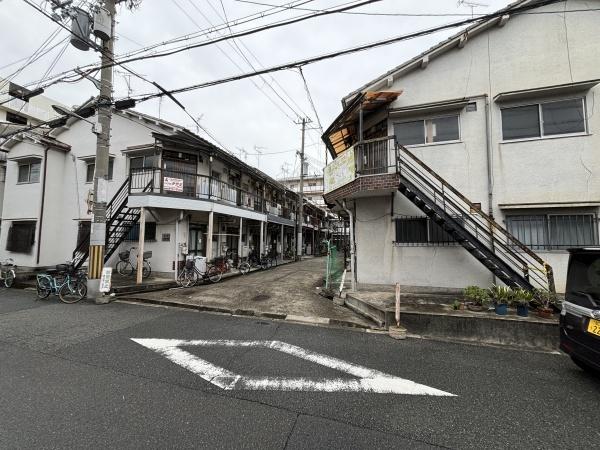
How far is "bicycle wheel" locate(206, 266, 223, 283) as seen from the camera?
11.8 m

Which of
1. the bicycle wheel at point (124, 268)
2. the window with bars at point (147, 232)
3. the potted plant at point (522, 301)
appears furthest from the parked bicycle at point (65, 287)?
the potted plant at point (522, 301)

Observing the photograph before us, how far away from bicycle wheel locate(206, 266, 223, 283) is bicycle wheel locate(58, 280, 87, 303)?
435 cm

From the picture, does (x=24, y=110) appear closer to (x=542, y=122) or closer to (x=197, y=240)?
(x=197, y=240)

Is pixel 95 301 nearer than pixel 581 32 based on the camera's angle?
No

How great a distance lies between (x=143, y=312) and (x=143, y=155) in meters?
8.89

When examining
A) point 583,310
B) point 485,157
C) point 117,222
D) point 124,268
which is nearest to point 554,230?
point 485,157

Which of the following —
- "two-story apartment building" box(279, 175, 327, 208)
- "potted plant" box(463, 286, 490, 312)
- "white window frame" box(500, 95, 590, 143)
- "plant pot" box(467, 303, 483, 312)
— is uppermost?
"two-story apartment building" box(279, 175, 327, 208)

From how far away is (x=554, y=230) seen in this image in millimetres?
7352

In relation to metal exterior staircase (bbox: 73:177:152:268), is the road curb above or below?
below

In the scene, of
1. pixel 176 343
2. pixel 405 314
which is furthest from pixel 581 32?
pixel 176 343

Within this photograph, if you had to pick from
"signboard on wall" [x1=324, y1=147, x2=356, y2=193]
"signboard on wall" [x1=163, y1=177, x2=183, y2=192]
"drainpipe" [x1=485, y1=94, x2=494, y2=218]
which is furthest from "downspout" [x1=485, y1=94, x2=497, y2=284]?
"signboard on wall" [x1=163, y1=177, x2=183, y2=192]

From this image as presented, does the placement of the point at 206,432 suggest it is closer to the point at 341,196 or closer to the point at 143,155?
the point at 341,196

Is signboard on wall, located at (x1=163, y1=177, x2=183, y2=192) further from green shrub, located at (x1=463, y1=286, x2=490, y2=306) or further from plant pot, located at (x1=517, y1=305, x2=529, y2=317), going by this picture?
plant pot, located at (x1=517, y1=305, x2=529, y2=317)

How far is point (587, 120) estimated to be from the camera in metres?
7.27
